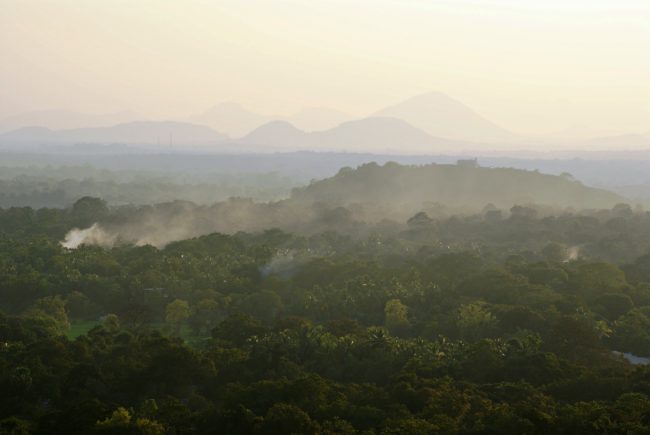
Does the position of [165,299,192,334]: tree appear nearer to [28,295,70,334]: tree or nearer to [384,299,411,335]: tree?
[28,295,70,334]: tree

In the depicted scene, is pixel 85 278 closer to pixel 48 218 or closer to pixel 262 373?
pixel 262 373

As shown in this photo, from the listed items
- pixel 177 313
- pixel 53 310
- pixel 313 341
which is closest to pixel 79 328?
pixel 53 310

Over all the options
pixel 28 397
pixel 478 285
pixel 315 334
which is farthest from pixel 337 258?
pixel 28 397

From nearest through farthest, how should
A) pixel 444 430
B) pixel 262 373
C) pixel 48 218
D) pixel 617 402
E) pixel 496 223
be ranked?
pixel 444 430
pixel 617 402
pixel 262 373
pixel 48 218
pixel 496 223

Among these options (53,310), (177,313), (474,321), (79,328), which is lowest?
(79,328)

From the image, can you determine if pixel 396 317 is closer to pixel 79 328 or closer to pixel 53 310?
pixel 79 328

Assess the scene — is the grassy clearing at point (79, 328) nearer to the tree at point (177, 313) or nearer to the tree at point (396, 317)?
the tree at point (177, 313)

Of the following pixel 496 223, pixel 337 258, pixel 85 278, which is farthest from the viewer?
pixel 496 223

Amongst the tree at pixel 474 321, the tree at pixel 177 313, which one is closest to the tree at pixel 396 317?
the tree at pixel 474 321

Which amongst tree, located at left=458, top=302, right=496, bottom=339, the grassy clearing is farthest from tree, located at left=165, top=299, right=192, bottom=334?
tree, located at left=458, top=302, right=496, bottom=339
